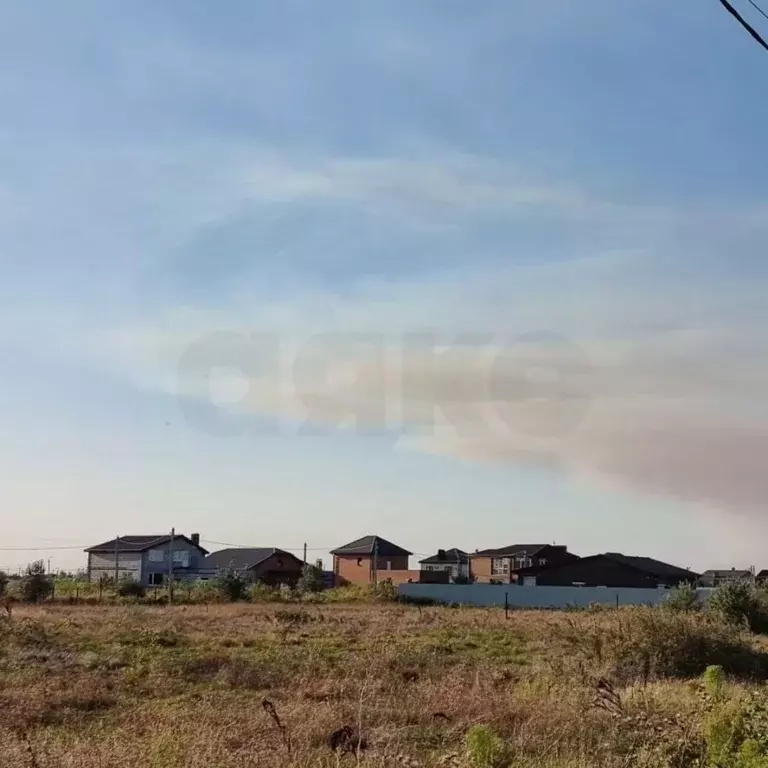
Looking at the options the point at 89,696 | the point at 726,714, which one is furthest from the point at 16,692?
the point at 726,714

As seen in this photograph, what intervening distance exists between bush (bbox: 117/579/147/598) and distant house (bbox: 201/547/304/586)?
20.5 metres

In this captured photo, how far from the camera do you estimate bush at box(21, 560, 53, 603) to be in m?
47.2

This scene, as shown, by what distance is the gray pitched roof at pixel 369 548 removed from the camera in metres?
80.4

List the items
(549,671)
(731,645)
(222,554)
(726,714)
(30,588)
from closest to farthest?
1. (726,714)
2. (549,671)
3. (731,645)
4. (30,588)
5. (222,554)

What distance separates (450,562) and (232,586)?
1598 inches

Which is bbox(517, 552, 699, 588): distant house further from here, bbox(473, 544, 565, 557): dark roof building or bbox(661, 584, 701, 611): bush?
bbox(661, 584, 701, 611): bush

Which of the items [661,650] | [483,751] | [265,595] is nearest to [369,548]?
[265,595]

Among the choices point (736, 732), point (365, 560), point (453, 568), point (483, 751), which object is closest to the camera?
point (483, 751)

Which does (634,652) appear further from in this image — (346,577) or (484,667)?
(346,577)

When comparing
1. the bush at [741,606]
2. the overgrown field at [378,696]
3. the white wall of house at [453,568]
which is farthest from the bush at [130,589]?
the white wall of house at [453,568]

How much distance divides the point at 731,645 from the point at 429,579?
56.3m

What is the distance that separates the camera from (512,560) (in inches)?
3167

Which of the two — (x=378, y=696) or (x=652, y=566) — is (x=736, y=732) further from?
(x=652, y=566)

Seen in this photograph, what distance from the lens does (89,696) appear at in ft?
42.8
